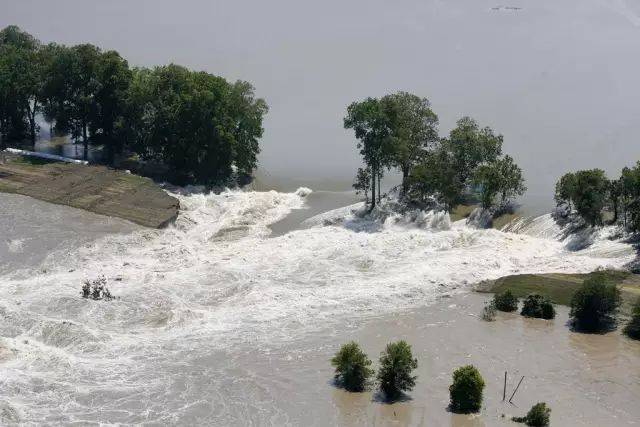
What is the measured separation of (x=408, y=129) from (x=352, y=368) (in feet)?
92.9

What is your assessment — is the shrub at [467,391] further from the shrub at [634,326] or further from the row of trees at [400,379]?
the shrub at [634,326]

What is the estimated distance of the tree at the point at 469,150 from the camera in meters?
53.2

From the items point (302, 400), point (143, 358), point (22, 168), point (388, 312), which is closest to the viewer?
point (302, 400)

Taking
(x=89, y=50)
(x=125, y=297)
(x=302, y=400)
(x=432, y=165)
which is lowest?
(x=302, y=400)

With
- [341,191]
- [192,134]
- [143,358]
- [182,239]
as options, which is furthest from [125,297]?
[341,191]

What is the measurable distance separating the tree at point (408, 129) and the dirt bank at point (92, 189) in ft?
49.5

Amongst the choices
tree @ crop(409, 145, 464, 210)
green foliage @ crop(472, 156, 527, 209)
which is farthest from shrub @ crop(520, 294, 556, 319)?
tree @ crop(409, 145, 464, 210)

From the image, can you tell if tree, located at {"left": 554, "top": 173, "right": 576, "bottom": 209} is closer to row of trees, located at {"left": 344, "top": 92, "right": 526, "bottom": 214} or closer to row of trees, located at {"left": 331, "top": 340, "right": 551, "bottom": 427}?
row of trees, located at {"left": 344, "top": 92, "right": 526, "bottom": 214}

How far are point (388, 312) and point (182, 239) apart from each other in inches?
644

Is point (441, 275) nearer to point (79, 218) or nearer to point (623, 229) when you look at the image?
point (623, 229)

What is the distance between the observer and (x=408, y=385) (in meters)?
28.1

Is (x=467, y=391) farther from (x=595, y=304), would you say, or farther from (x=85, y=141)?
(x=85, y=141)

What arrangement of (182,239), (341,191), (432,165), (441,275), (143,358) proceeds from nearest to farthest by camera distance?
(143,358)
(441,275)
(182,239)
(432,165)
(341,191)

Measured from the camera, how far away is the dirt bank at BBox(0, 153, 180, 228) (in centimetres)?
5162
